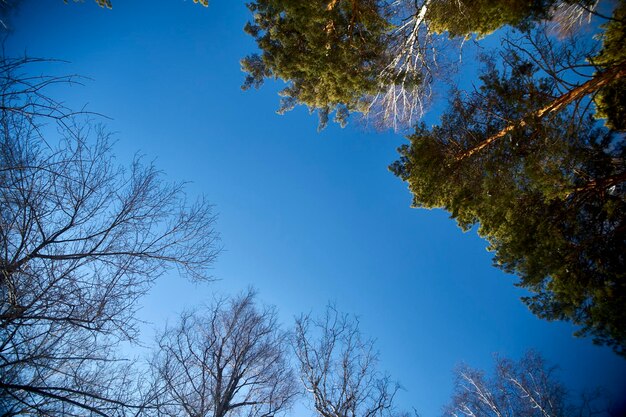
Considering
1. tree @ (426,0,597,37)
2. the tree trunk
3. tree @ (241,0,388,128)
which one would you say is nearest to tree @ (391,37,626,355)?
the tree trunk

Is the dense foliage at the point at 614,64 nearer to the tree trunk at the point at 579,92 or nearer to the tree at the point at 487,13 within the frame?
the tree trunk at the point at 579,92

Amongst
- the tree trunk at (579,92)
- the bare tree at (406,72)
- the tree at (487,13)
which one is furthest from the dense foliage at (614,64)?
the bare tree at (406,72)

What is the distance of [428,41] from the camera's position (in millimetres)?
9023

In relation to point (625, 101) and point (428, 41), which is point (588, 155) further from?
point (428, 41)

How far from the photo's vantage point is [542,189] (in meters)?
5.11

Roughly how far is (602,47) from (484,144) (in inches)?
119

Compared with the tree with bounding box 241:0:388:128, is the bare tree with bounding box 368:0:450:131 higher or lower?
Answer: higher

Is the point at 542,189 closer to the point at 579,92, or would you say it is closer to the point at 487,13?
the point at 579,92

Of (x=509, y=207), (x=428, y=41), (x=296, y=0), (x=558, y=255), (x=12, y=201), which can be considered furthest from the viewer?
(x=428, y=41)

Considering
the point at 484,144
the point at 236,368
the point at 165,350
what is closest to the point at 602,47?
the point at 484,144

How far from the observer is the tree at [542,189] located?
5.18m

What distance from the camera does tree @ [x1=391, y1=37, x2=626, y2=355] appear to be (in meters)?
5.18

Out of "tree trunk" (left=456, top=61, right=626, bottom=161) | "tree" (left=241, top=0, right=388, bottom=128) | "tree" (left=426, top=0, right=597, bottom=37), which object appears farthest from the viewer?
"tree" (left=241, top=0, right=388, bottom=128)

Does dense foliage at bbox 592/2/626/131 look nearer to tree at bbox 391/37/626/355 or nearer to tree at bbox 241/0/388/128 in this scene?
tree at bbox 391/37/626/355
